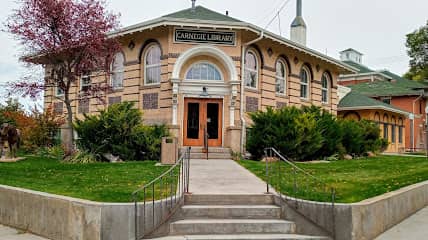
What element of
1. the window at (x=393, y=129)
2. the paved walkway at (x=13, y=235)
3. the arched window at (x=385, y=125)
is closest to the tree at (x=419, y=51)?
the window at (x=393, y=129)

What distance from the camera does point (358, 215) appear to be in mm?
7945

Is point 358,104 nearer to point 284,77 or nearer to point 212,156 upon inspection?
point 284,77

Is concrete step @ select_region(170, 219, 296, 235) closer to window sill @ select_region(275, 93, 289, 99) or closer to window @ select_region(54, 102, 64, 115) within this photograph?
window sill @ select_region(275, 93, 289, 99)

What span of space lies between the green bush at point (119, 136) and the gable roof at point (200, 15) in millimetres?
5757

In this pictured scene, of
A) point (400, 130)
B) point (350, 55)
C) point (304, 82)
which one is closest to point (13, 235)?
point (304, 82)

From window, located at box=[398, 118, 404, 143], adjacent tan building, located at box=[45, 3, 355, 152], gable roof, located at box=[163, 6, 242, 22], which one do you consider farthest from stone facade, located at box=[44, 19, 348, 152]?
window, located at box=[398, 118, 404, 143]

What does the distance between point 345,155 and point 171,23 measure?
9.76 metres

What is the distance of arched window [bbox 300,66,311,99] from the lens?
87.9 ft

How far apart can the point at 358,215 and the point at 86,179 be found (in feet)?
24.0

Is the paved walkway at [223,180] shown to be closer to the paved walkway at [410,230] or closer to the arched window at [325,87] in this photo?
the paved walkway at [410,230]

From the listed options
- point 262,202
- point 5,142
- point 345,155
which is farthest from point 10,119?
point 262,202

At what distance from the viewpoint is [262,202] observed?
9812 millimetres

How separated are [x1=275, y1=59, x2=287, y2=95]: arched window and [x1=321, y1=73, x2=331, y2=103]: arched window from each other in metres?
4.32

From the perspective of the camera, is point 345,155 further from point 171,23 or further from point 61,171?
point 61,171
